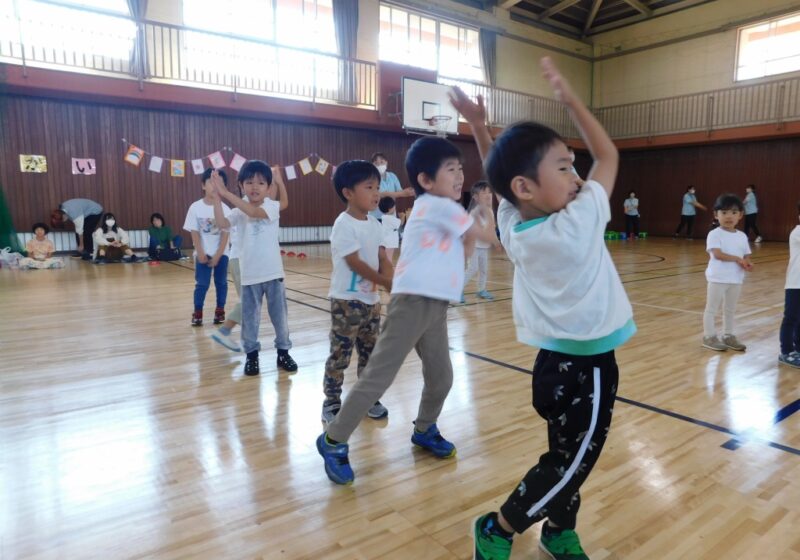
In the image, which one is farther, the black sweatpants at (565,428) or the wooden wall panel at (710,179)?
the wooden wall panel at (710,179)

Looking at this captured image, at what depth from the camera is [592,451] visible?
1323 millimetres

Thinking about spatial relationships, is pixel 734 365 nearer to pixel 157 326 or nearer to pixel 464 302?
pixel 464 302

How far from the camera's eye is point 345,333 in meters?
2.26

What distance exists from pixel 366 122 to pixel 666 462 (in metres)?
10.7

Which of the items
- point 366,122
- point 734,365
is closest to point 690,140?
point 366,122

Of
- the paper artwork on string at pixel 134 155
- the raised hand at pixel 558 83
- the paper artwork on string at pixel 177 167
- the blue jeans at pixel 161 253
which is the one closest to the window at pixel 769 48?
the paper artwork on string at pixel 177 167

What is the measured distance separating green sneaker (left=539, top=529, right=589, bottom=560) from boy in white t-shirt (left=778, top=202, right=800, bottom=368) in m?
2.59

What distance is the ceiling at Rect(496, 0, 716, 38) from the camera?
15.0 m

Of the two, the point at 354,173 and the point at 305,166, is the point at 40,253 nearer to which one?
the point at 305,166

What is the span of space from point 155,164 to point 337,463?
10262 mm

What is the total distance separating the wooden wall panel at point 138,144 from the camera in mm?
9391

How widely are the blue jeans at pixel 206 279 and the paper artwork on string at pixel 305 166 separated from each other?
823 cm

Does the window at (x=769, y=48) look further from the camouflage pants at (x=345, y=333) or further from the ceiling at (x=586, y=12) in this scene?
the camouflage pants at (x=345, y=333)

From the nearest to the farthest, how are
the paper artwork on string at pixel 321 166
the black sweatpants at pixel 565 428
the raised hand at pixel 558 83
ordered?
the raised hand at pixel 558 83 → the black sweatpants at pixel 565 428 → the paper artwork on string at pixel 321 166
